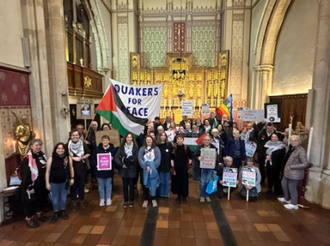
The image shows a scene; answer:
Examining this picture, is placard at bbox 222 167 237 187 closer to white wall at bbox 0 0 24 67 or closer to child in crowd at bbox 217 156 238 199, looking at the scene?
child in crowd at bbox 217 156 238 199

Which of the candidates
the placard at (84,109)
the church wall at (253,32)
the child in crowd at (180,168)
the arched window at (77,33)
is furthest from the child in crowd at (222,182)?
the church wall at (253,32)

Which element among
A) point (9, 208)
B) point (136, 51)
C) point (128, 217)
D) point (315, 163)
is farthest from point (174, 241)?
point (136, 51)

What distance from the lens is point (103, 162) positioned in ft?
12.7

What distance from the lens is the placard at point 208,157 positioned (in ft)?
13.2

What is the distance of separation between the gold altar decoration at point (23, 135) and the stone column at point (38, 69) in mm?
377

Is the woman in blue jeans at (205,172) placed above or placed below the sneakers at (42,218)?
above

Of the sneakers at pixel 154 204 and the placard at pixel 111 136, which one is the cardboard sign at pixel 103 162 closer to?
the placard at pixel 111 136

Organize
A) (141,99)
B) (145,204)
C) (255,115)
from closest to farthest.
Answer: (145,204) < (141,99) < (255,115)

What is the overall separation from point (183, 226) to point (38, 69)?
4183 mm

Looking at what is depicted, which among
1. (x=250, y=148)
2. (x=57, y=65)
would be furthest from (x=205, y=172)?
(x=57, y=65)

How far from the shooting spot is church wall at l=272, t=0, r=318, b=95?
695cm

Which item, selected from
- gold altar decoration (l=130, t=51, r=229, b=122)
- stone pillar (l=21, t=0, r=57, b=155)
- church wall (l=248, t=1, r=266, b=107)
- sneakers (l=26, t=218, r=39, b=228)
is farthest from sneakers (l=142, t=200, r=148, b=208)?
church wall (l=248, t=1, r=266, b=107)

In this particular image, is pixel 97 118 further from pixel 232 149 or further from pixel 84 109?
pixel 232 149

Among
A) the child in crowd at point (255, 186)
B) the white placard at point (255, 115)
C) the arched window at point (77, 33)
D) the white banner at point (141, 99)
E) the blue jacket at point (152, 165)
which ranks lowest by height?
the child in crowd at point (255, 186)
